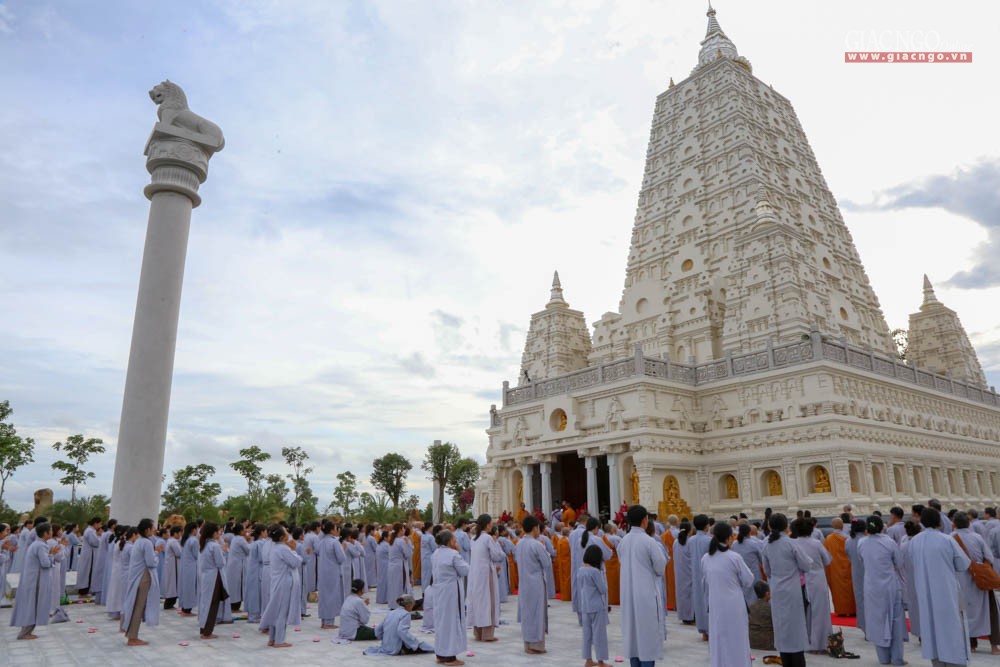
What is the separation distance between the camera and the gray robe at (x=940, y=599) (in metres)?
7.07

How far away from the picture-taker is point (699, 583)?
984cm

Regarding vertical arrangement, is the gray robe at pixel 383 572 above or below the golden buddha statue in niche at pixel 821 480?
below

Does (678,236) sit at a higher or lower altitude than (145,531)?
higher

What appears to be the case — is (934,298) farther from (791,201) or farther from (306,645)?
(306,645)

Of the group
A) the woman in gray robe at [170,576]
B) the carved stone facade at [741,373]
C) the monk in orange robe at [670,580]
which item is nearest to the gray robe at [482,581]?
the monk in orange robe at [670,580]

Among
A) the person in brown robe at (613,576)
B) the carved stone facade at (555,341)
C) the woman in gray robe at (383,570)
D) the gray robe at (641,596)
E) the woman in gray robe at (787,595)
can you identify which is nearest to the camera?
the gray robe at (641,596)

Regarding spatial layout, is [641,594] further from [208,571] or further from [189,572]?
[189,572]

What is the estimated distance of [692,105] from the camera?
36.6 metres

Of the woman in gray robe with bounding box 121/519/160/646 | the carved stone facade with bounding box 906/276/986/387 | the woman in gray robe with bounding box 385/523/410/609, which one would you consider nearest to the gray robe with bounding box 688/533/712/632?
the woman in gray robe with bounding box 385/523/410/609

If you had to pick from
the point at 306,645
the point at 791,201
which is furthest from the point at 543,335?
the point at 306,645

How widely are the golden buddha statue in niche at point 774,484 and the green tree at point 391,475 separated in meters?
46.1

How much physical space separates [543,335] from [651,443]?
15462 millimetres

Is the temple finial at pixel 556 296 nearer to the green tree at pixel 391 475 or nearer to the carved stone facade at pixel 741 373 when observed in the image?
the carved stone facade at pixel 741 373

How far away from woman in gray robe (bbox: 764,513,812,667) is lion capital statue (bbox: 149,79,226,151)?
1755 cm
